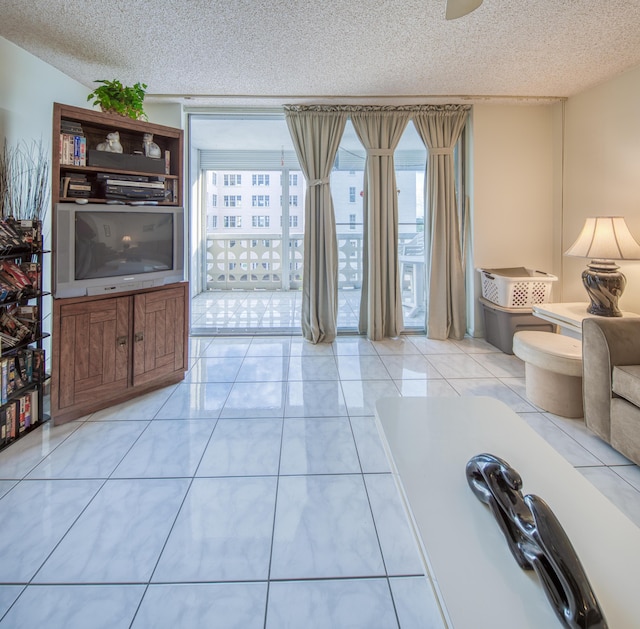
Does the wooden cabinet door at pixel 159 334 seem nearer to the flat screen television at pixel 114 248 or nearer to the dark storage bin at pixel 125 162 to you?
the flat screen television at pixel 114 248

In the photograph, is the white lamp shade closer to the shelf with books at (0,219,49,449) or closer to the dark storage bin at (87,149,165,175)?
the dark storage bin at (87,149,165,175)

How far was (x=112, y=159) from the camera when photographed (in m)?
2.44

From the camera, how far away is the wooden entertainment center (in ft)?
7.21

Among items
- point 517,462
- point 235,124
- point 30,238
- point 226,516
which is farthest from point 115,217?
point 235,124

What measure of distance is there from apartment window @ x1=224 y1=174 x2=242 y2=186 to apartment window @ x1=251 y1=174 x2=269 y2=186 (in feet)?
0.77

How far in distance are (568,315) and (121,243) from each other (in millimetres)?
3110

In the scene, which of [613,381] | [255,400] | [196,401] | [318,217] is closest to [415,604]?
[613,381]

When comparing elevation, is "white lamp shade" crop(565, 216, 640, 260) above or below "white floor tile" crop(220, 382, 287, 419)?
above

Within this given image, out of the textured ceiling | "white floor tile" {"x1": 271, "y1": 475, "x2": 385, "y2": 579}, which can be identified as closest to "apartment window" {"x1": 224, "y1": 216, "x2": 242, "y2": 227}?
the textured ceiling

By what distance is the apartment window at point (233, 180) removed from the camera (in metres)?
6.20

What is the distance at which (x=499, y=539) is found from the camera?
92cm

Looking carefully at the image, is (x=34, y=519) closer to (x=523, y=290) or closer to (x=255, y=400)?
(x=255, y=400)

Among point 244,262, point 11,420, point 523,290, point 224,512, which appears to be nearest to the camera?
point 224,512

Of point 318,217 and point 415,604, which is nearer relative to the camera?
point 415,604
